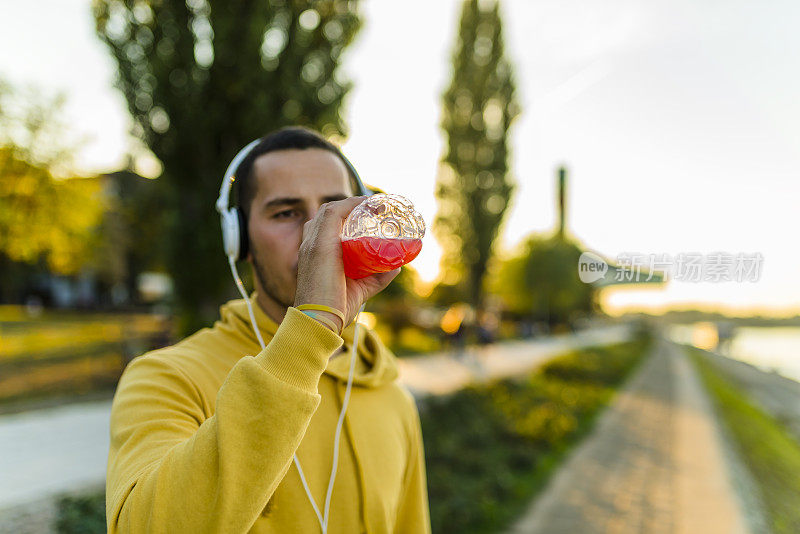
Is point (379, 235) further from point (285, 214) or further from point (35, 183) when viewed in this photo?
point (35, 183)

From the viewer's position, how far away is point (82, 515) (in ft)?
12.9

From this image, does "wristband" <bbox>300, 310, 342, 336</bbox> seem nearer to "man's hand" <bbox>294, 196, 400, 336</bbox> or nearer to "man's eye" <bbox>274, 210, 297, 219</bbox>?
"man's hand" <bbox>294, 196, 400, 336</bbox>

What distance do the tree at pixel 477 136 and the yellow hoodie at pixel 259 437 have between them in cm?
1942

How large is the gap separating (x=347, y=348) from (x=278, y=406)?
0.82 metres

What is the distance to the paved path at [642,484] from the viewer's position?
5.84 metres

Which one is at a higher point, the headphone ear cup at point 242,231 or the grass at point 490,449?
the headphone ear cup at point 242,231

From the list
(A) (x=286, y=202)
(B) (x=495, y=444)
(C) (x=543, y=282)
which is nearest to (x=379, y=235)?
(A) (x=286, y=202)

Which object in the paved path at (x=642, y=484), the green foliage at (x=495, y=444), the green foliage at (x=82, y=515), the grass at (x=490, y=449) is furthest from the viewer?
the paved path at (x=642, y=484)

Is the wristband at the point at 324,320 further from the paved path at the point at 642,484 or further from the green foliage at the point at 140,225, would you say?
the green foliage at the point at 140,225

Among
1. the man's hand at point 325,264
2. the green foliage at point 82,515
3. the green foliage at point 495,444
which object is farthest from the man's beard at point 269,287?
the green foliage at point 495,444

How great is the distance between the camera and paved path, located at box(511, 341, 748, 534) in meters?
5.84

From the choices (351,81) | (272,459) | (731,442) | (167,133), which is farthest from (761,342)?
(272,459)

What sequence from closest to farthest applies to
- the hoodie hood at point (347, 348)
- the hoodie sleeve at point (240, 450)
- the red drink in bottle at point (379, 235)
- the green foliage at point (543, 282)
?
the hoodie sleeve at point (240, 450)
the red drink in bottle at point (379, 235)
the hoodie hood at point (347, 348)
the green foliage at point (543, 282)

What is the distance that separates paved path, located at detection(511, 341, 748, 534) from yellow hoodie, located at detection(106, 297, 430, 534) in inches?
182
